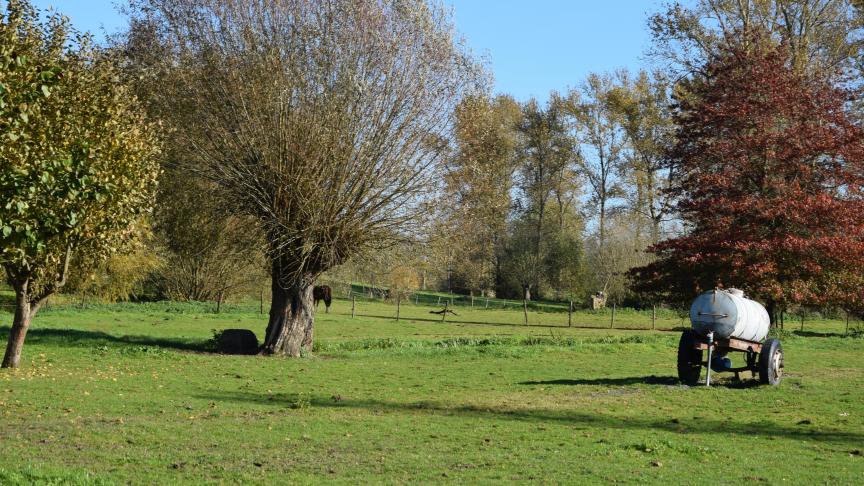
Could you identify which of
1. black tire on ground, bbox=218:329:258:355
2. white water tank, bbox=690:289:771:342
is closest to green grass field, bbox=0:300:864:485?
black tire on ground, bbox=218:329:258:355

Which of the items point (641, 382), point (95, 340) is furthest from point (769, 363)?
point (95, 340)

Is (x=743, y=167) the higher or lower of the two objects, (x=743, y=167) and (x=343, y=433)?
the higher

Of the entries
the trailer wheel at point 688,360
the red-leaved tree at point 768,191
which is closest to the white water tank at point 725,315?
the trailer wheel at point 688,360

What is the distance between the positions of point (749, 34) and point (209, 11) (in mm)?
25874

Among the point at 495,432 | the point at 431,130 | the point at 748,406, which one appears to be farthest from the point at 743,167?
the point at 495,432

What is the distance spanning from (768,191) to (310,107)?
2098 cm

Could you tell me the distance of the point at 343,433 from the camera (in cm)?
1346

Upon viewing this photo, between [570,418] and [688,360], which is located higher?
[688,360]

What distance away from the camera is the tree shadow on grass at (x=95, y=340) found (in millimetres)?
27812

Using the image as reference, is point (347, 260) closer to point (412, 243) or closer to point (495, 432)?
point (412, 243)

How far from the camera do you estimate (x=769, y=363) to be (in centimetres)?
2033

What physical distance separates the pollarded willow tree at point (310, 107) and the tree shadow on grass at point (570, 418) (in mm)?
9355

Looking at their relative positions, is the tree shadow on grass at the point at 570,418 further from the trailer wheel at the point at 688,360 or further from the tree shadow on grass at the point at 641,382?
the tree shadow on grass at the point at 641,382

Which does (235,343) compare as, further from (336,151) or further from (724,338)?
(724,338)
